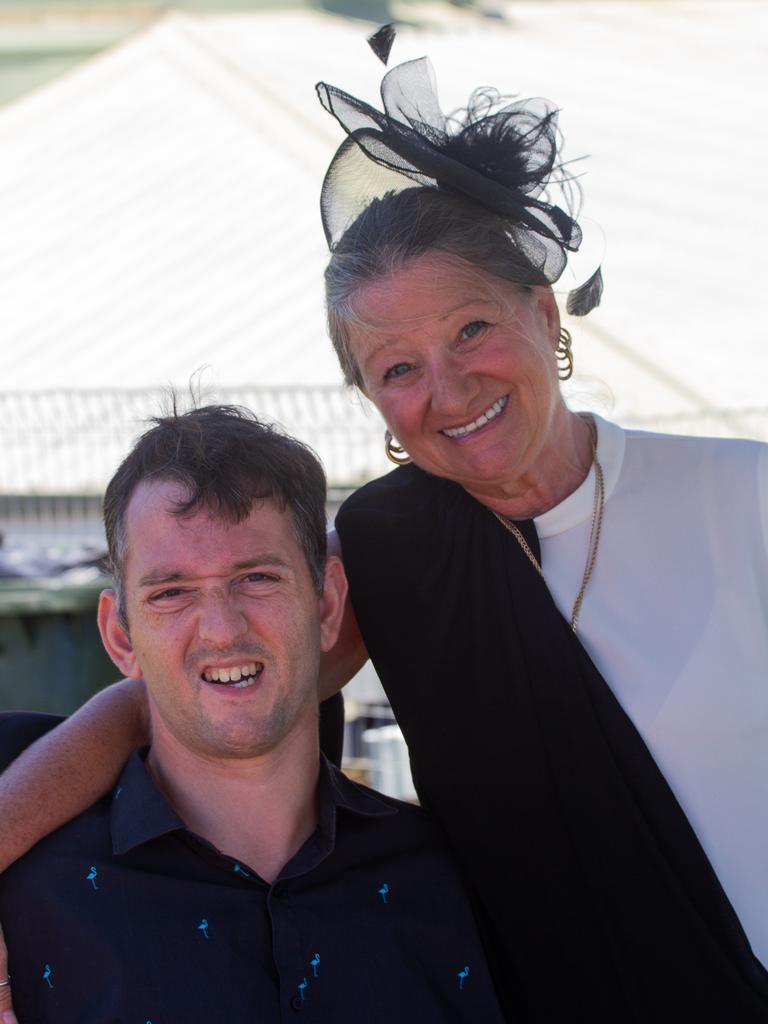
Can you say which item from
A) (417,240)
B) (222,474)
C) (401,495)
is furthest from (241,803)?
(417,240)

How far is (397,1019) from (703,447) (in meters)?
1.22

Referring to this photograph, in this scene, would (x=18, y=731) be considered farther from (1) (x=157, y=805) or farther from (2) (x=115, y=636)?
(1) (x=157, y=805)

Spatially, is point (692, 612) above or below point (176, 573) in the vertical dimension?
below

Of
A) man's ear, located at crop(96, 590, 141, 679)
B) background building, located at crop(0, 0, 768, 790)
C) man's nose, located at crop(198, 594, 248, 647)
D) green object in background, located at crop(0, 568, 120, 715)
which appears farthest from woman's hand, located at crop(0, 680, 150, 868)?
background building, located at crop(0, 0, 768, 790)

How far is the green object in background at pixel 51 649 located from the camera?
4.76 metres

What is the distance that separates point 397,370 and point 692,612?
2.36 ft

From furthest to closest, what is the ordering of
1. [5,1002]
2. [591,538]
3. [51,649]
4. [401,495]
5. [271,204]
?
[271,204] → [51,649] → [401,495] → [591,538] → [5,1002]

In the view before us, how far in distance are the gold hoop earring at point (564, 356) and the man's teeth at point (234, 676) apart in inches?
37.1

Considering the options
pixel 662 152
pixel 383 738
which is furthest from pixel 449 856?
pixel 662 152

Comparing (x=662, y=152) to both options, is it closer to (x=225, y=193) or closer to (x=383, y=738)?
(x=225, y=193)

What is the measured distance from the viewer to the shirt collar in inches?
85.0

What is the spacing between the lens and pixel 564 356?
2.74 m

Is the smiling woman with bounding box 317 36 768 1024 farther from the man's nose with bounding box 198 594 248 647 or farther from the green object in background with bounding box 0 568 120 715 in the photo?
the green object in background with bounding box 0 568 120 715

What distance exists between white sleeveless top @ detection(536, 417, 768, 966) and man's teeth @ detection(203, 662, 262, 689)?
66 cm
